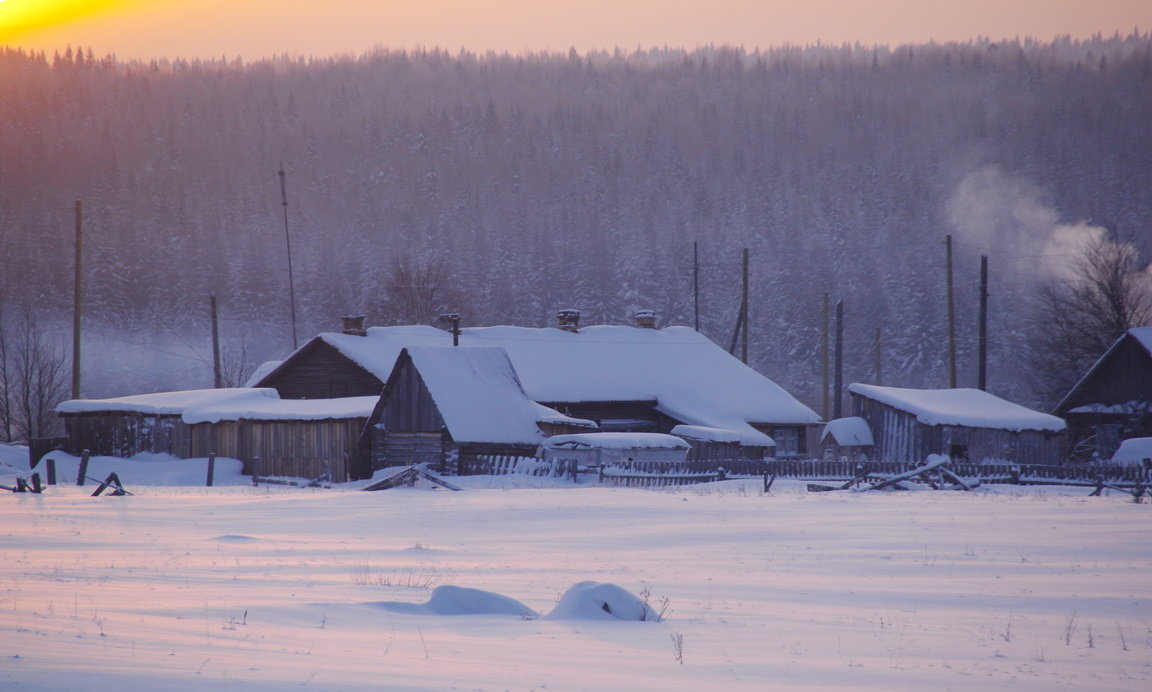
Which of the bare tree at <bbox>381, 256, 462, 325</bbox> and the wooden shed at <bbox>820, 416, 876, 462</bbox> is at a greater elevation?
the bare tree at <bbox>381, 256, 462, 325</bbox>

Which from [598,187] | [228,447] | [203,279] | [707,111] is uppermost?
[707,111]

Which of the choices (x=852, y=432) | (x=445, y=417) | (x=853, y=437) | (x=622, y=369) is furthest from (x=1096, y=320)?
(x=445, y=417)

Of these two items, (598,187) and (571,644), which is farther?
(598,187)

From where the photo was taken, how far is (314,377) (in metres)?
43.2

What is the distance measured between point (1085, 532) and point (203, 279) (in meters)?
127

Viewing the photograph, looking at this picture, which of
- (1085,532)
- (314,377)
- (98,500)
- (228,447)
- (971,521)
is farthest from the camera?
(314,377)

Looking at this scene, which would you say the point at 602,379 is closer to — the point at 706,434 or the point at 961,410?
the point at 706,434

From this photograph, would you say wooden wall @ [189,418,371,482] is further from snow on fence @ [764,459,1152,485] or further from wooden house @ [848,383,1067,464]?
wooden house @ [848,383,1067,464]

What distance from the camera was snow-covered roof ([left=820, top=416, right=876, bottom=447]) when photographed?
4153 centimetres

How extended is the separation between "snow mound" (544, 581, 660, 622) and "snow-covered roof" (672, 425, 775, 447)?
30284 mm

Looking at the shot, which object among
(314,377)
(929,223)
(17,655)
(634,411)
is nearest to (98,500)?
(17,655)

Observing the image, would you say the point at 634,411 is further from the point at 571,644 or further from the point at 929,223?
the point at 929,223

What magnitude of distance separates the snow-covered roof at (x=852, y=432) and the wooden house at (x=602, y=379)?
2232 mm

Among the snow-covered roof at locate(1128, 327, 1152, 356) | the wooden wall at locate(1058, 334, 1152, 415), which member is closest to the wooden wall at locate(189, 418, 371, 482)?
→ the wooden wall at locate(1058, 334, 1152, 415)
